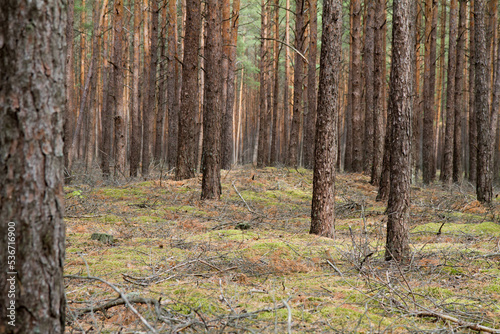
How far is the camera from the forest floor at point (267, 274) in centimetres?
295

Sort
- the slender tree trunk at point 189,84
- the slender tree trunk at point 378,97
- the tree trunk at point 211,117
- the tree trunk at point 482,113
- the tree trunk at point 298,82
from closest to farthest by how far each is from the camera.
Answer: the tree trunk at point 482,113, the tree trunk at point 211,117, the slender tree trunk at point 189,84, the slender tree trunk at point 378,97, the tree trunk at point 298,82

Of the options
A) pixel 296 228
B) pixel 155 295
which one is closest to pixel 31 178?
pixel 155 295

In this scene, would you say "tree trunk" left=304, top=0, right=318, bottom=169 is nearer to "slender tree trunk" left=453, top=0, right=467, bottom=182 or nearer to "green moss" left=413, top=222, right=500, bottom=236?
"slender tree trunk" left=453, top=0, right=467, bottom=182

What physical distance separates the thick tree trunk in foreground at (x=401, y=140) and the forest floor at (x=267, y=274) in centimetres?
26

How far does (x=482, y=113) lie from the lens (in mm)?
9281

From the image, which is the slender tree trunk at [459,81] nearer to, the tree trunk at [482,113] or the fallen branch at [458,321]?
the tree trunk at [482,113]

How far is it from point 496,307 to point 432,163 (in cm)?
1441

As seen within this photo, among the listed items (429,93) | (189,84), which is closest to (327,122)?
(189,84)

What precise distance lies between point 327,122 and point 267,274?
2672 millimetres

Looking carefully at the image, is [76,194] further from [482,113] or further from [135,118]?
[482,113]

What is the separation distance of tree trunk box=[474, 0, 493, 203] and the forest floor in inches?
29.0

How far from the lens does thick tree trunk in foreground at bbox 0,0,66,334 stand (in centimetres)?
181

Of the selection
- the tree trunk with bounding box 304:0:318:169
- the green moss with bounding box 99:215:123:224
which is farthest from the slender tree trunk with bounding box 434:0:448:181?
the green moss with bounding box 99:215:123:224

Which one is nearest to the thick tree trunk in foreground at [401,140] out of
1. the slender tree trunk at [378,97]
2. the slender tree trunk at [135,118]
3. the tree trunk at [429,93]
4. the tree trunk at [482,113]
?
the tree trunk at [482,113]
